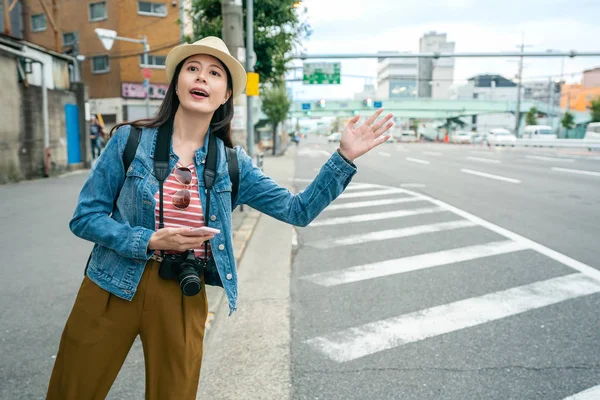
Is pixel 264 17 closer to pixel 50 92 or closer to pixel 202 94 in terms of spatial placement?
pixel 50 92

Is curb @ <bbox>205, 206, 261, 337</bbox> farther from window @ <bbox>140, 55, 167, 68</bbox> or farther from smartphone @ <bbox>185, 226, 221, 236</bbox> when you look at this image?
window @ <bbox>140, 55, 167, 68</bbox>

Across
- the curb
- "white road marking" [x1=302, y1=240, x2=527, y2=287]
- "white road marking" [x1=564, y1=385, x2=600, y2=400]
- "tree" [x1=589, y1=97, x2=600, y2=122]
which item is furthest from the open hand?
"tree" [x1=589, y1=97, x2=600, y2=122]

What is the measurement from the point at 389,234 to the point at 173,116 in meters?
5.94

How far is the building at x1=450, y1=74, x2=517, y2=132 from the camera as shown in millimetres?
90062

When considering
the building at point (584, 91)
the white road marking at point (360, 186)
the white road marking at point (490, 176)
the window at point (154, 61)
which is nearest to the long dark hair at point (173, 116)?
the white road marking at point (360, 186)

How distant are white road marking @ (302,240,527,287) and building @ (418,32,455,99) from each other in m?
124

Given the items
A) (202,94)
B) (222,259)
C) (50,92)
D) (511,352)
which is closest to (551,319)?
(511,352)

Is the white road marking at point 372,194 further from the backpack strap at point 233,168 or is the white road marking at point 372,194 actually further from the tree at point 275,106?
the tree at point 275,106

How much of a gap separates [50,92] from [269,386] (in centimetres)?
1456

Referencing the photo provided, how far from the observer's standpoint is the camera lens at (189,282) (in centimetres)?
179

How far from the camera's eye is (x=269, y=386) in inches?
121

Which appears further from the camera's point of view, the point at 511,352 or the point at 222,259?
the point at 511,352

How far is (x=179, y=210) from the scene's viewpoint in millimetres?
1923

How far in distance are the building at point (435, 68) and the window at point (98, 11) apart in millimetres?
104082
